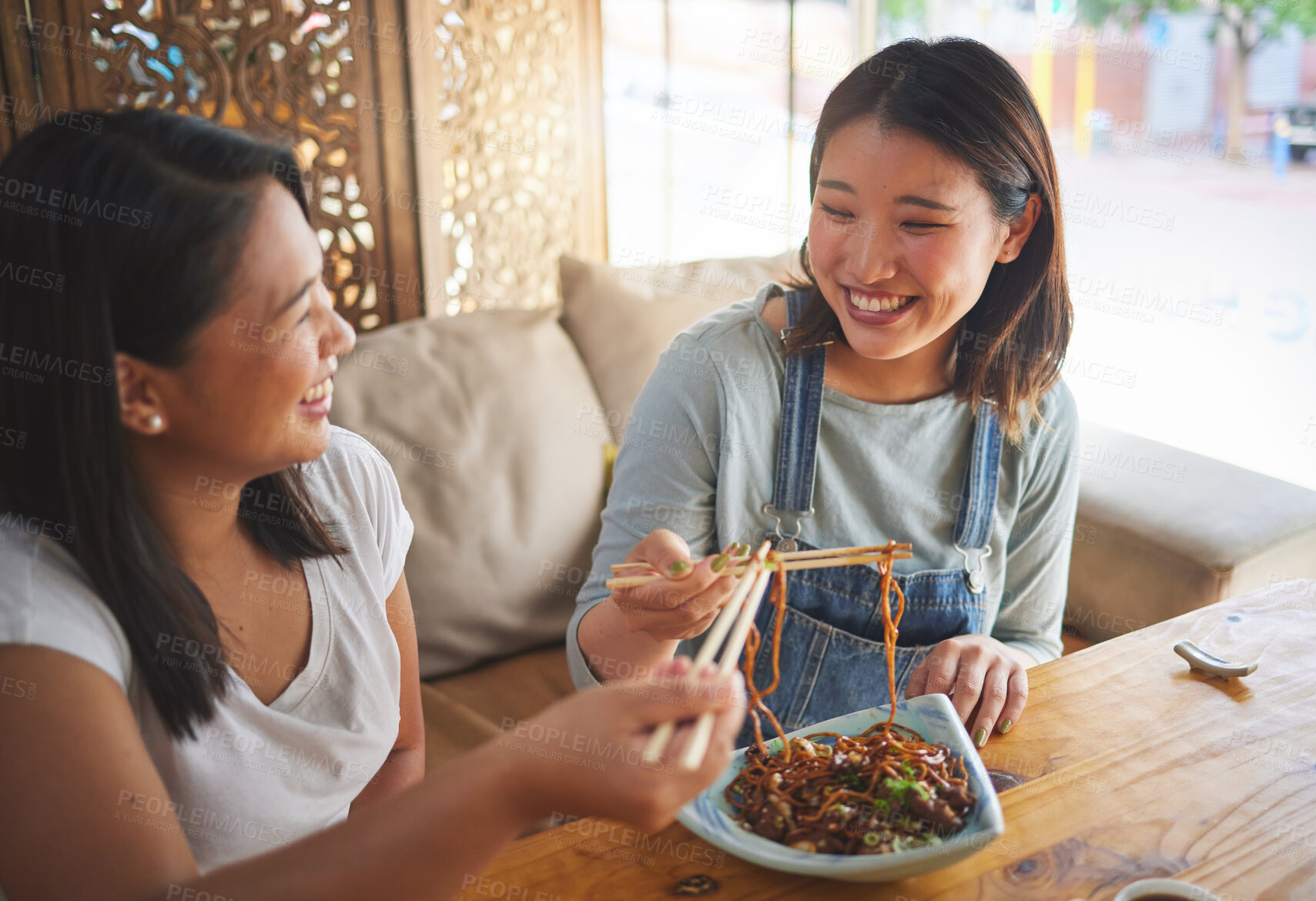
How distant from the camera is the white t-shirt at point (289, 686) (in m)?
0.88

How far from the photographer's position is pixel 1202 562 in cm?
203

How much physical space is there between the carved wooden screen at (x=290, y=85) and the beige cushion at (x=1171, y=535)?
5.85 feet

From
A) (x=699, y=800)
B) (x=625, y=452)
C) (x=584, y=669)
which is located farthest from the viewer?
(x=625, y=452)

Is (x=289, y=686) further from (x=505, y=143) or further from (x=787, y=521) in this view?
(x=505, y=143)

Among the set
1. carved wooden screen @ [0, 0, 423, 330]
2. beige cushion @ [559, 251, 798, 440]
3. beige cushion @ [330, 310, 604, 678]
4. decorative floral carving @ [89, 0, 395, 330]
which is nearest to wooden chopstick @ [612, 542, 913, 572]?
beige cushion @ [330, 310, 604, 678]

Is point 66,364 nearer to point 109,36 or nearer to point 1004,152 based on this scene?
point 1004,152

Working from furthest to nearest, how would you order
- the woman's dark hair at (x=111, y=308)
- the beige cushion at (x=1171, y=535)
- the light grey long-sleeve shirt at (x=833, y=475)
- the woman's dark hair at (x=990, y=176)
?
1. the beige cushion at (x=1171, y=535)
2. the light grey long-sleeve shirt at (x=833, y=475)
3. the woman's dark hair at (x=990, y=176)
4. the woman's dark hair at (x=111, y=308)

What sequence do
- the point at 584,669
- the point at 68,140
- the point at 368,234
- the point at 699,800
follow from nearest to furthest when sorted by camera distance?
the point at 68,140 < the point at 699,800 < the point at 584,669 < the point at 368,234

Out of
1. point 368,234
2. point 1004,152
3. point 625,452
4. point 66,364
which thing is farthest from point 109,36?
point 1004,152

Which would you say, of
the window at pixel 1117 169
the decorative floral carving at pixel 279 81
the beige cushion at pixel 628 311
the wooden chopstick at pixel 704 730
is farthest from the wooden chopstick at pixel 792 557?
the window at pixel 1117 169

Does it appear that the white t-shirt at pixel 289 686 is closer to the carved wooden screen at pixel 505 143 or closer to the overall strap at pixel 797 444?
the overall strap at pixel 797 444

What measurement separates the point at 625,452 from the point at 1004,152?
0.68 meters

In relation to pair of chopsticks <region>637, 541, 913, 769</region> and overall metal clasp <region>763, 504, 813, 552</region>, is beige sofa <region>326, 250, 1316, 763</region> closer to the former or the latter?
overall metal clasp <region>763, 504, 813, 552</region>

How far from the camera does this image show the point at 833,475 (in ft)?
5.07
